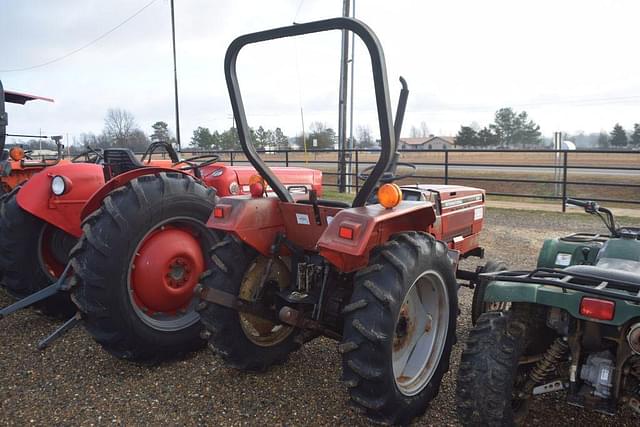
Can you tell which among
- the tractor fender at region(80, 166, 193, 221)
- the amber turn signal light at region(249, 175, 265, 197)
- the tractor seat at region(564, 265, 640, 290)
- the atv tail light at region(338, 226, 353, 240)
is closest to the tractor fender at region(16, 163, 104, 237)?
the tractor fender at region(80, 166, 193, 221)

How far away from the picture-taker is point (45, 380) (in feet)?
10.6

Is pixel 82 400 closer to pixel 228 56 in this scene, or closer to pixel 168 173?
pixel 168 173

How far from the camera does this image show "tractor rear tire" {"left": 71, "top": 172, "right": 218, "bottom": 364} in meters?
3.14

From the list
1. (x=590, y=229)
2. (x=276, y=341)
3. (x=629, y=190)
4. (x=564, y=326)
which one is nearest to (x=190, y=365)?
(x=276, y=341)

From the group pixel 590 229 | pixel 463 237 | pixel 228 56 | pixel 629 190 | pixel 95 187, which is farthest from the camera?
pixel 629 190

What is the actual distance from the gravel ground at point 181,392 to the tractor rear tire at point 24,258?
321 mm

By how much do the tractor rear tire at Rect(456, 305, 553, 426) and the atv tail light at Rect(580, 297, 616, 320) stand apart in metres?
0.33

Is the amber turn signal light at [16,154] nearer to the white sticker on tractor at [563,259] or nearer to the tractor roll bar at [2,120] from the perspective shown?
the tractor roll bar at [2,120]

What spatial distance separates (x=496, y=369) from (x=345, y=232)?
0.93 metres

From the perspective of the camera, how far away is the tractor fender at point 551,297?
6.15 feet

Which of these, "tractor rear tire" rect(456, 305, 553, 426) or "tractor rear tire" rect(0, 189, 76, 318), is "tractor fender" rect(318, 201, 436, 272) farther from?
"tractor rear tire" rect(0, 189, 76, 318)

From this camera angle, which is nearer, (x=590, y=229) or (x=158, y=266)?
(x=158, y=266)

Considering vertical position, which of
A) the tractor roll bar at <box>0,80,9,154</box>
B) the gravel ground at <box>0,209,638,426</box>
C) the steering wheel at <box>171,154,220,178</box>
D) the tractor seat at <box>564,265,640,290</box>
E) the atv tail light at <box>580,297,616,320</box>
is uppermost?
the tractor roll bar at <box>0,80,9,154</box>

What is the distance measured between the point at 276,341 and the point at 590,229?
686cm
